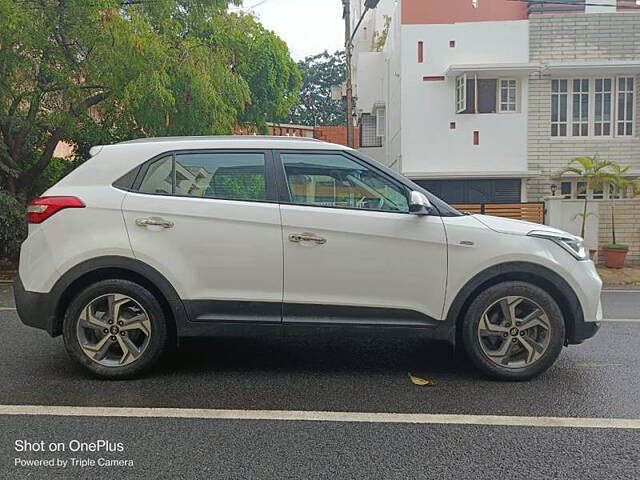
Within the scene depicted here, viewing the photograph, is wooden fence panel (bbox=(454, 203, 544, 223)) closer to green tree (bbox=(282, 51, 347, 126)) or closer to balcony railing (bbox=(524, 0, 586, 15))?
balcony railing (bbox=(524, 0, 586, 15))

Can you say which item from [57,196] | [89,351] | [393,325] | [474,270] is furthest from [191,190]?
[474,270]

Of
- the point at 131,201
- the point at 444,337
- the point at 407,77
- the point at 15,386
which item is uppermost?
the point at 407,77

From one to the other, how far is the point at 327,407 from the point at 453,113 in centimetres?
1421

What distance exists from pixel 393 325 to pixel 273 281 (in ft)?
3.15

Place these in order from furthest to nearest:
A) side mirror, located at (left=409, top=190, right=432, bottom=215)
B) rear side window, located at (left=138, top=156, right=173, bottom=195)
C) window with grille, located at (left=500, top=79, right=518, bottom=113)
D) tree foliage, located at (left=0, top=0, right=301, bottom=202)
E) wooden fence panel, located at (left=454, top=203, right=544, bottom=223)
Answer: window with grille, located at (left=500, top=79, right=518, bottom=113) → wooden fence panel, located at (left=454, top=203, right=544, bottom=223) → tree foliage, located at (left=0, top=0, right=301, bottom=202) → rear side window, located at (left=138, top=156, right=173, bottom=195) → side mirror, located at (left=409, top=190, right=432, bottom=215)

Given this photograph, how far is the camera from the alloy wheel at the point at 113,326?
168 inches

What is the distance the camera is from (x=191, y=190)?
435cm

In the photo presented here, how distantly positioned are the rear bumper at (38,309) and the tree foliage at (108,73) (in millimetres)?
6759

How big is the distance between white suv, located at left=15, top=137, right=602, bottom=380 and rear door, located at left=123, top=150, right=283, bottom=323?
10mm

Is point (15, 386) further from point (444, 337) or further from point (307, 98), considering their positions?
point (307, 98)

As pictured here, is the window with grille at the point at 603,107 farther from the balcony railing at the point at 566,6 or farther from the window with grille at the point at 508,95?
the window with grille at the point at 508,95

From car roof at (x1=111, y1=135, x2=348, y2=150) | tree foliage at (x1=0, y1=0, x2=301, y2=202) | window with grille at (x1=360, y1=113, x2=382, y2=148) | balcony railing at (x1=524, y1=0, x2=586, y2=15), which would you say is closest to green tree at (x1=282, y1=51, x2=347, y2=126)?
window with grille at (x1=360, y1=113, x2=382, y2=148)

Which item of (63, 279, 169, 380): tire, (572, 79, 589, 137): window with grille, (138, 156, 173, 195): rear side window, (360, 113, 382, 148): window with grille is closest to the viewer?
(63, 279, 169, 380): tire

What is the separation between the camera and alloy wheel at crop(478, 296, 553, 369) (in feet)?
13.9
